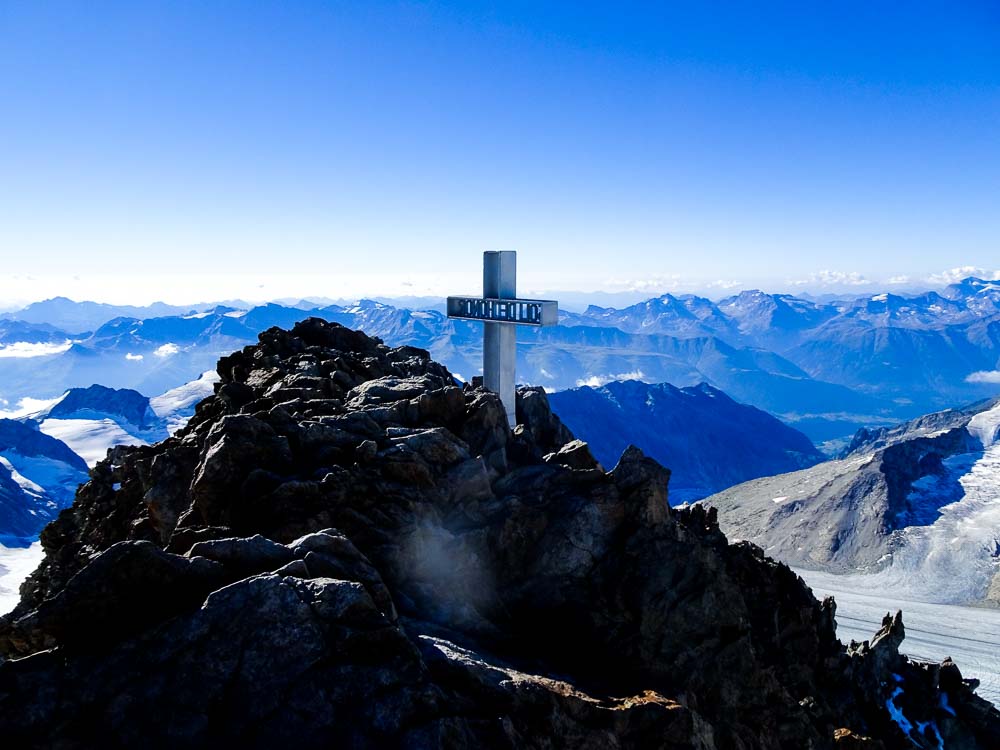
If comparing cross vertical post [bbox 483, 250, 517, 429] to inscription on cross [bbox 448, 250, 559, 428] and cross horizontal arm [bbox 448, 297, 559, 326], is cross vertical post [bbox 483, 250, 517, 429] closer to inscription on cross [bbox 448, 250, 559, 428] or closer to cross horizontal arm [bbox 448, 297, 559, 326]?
inscription on cross [bbox 448, 250, 559, 428]

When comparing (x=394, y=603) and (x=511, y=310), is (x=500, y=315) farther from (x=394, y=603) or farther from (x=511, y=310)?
(x=394, y=603)

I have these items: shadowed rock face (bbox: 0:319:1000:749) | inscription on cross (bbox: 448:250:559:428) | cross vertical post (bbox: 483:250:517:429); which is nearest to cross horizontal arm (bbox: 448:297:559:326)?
inscription on cross (bbox: 448:250:559:428)

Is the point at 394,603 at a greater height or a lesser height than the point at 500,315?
lesser

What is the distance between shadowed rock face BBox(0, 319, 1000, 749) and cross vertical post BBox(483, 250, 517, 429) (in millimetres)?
10999

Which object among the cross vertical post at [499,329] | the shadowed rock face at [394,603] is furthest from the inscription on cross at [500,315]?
the shadowed rock face at [394,603]

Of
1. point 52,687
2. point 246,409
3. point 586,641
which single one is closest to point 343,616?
point 52,687

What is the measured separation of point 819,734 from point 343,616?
59.2 feet

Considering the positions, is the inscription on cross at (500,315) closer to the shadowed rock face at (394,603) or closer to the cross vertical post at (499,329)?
the cross vertical post at (499,329)

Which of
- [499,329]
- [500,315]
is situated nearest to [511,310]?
[500,315]

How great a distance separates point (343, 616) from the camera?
11.8 m

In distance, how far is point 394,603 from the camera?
49.8 feet

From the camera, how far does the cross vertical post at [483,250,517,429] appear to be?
44656 mm

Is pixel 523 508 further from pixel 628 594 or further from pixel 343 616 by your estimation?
pixel 343 616

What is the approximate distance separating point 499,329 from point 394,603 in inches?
1231
